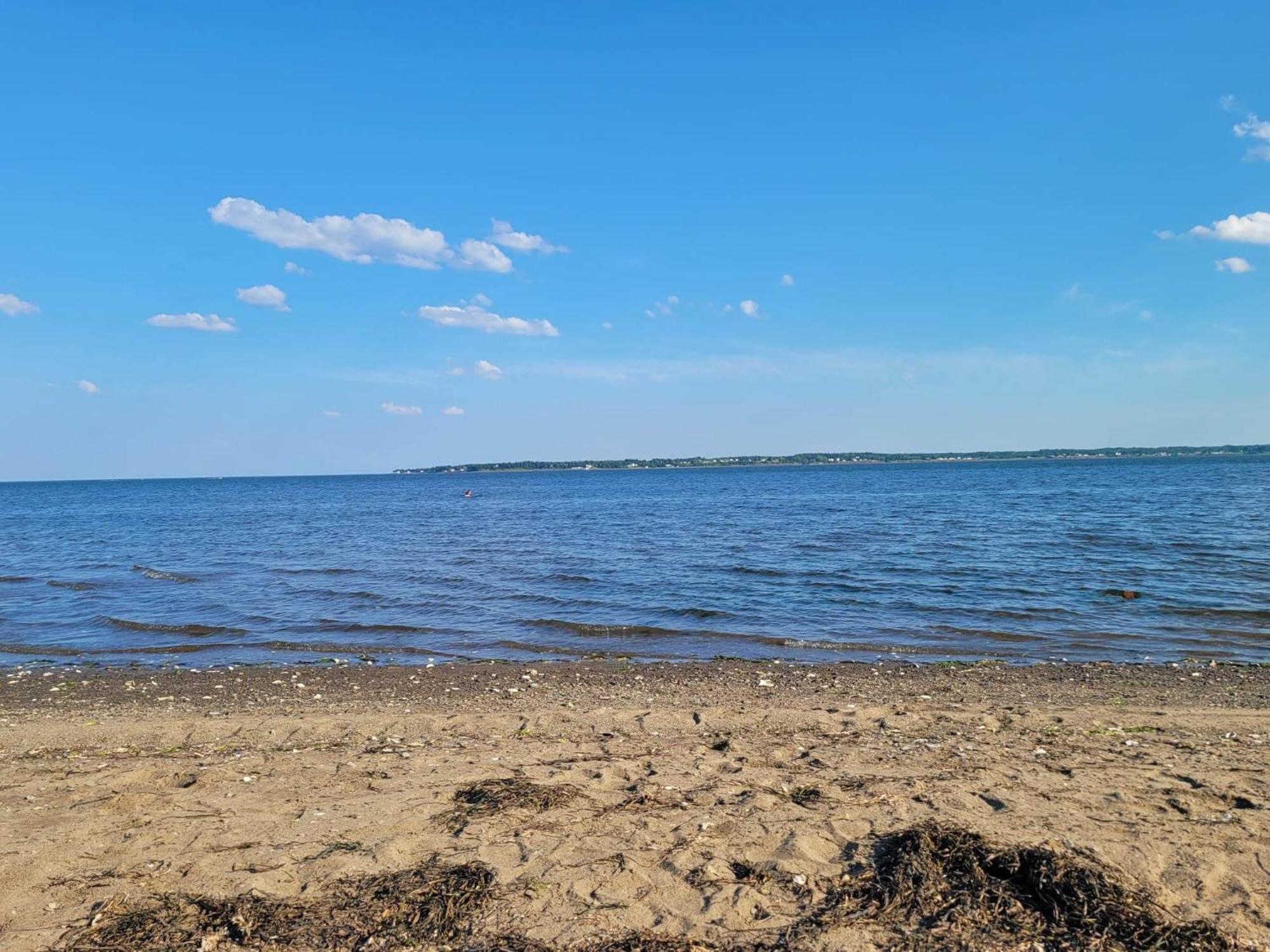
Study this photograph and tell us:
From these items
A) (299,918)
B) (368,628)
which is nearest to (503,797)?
(299,918)

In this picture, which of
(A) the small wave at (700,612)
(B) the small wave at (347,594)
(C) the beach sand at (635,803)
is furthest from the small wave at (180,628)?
(A) the small wave at (700,612)

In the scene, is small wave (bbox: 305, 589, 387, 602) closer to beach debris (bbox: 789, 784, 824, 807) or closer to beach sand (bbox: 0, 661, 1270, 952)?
beach sand (bbox: 0, 661, 1270, 952)

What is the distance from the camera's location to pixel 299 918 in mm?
5188

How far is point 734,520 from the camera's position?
165 feet

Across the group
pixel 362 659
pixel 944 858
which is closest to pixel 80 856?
pixel 944 858

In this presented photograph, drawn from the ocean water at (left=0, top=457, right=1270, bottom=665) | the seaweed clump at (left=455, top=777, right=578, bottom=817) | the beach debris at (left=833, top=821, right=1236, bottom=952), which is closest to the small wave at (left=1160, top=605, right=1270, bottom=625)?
the ocean water at (left=0, top=457, right=1270, bottom=665)

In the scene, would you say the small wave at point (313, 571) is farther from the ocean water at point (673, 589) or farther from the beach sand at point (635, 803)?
the beach sand at point (635, 803)

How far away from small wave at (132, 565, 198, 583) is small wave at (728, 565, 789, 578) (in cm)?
1881

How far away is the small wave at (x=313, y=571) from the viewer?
28891mm

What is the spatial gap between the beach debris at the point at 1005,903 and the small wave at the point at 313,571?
85.2 feet

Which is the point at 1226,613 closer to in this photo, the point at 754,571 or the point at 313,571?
the point at 754,571

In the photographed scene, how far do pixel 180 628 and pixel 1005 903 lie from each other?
65.4 ft

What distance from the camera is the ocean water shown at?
1723 centimetres

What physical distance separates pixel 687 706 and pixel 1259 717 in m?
7.42
